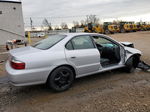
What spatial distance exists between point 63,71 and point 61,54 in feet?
1.37

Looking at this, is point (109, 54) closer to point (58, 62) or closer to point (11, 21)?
point (58, 62)

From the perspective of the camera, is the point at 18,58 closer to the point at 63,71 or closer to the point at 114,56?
the point at 63,71

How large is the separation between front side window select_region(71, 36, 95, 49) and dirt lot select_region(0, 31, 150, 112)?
106 cm

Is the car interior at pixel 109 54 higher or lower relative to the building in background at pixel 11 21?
lower

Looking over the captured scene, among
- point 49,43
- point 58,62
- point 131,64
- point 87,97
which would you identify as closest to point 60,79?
point 58,62

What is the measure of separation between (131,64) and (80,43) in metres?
1.98

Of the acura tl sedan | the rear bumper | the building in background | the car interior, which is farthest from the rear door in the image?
the building in background

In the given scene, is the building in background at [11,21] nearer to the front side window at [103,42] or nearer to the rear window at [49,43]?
the front side window at [103,42]

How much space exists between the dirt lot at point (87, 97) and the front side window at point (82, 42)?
106cm

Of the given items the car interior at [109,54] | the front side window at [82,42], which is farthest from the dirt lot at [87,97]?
the front side window at [82,42]

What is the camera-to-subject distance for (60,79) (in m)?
3.38

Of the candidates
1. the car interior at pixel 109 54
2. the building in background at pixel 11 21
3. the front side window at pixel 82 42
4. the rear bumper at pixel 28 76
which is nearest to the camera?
the rear bumper at pixel 28 76

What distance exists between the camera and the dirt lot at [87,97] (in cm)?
279

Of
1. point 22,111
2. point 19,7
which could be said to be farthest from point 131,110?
point 19,7
